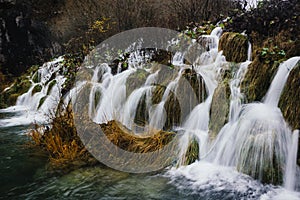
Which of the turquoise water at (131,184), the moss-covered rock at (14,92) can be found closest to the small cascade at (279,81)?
the turquoise water at (131,184)

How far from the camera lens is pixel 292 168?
3.62m

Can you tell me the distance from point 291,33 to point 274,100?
2.41 meters

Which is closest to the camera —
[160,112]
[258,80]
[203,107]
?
[258,80]

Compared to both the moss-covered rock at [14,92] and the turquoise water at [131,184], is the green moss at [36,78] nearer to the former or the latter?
the moss-covered rock at [14,92]

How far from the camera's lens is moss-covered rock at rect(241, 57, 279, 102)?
4711mm

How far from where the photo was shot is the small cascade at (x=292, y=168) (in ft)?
11.7

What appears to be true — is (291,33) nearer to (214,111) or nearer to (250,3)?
(214,111)

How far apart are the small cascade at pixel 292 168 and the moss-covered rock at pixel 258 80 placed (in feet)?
3.84

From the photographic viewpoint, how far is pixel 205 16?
1013 cm

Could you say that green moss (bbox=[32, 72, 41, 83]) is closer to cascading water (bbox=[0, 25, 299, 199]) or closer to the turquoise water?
cascading water (bbox=[0, 25, 299, 199])

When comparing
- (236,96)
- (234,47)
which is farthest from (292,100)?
(234,47)

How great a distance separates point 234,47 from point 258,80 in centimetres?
183

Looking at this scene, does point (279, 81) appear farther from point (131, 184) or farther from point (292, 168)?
point (131, 184)

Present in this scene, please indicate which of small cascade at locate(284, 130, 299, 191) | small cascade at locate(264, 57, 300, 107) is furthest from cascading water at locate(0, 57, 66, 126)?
small cascade at locate(284, 130, 299, 191)
